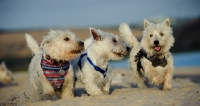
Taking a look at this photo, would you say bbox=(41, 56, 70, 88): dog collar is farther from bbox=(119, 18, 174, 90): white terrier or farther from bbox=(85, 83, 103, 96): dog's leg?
bbox=(119, 18, 174, 90): white terrier

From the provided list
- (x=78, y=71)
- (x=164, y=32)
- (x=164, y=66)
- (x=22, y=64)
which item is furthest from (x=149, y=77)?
(x=22, y=64)

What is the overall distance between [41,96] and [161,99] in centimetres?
293

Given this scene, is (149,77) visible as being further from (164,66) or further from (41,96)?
(41,96)

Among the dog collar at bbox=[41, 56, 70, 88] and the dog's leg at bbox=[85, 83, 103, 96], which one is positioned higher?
the dog collar at bbox=[41, 56, 70, 88]

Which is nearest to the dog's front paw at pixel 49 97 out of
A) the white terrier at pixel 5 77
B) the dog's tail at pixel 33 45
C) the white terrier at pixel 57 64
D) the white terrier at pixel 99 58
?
the white terrier at pixel 57 64

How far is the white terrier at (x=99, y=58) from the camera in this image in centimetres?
877

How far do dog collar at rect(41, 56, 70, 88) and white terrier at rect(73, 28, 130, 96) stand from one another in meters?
0.57

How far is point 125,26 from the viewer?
10891mm

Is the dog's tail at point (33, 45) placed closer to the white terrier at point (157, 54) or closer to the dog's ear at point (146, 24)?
the white terrier at point (157, 54)

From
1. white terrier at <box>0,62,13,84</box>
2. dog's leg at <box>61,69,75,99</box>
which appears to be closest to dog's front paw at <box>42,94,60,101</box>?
dog's leg at <box>61,69,75,99</box>

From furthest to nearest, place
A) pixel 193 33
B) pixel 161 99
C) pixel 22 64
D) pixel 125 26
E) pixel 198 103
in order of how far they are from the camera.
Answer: pixel 193 33
pixel 22 64
pixel 125 26
pixel 161 99
pixel 198 103

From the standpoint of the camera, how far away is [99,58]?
8906mm

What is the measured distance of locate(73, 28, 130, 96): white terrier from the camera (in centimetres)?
877

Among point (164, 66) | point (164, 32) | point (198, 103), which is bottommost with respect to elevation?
point (198, 103)
